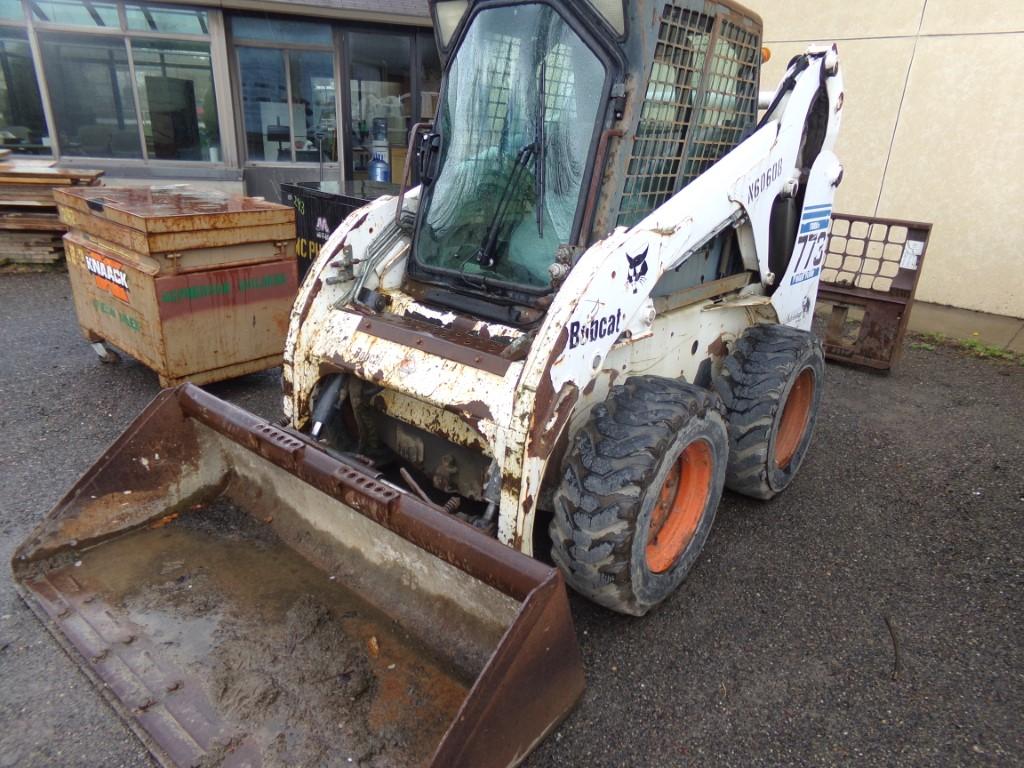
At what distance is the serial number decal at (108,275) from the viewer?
4574 mm

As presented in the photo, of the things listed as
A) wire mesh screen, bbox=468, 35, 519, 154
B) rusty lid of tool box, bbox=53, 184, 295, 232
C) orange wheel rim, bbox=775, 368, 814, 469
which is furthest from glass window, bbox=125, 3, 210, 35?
orange wheel rim, bbox=775, 368, 814, 469

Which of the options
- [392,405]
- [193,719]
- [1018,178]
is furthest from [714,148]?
[1018,178]

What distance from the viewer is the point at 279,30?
10.6m

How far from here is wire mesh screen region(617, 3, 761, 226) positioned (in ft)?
9.27

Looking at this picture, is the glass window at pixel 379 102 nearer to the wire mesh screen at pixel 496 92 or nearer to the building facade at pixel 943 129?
the building facade at pixel 943 129

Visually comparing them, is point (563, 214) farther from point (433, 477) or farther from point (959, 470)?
point (959, 470)

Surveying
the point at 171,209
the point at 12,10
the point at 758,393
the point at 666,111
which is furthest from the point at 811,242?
the point at 12,10

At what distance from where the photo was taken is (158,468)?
3.04 m

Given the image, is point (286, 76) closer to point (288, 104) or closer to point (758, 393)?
point (288, 104)

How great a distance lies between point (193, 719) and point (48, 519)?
3.80 ft

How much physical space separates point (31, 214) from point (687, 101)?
328 inches

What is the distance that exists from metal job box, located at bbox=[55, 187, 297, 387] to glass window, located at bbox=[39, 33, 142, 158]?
6.39 m

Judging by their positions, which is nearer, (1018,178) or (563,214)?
(563,214)

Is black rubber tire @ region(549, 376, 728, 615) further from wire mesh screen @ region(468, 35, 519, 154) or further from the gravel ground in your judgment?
wire mesh screen @ region(468, 35, 519, 154)
